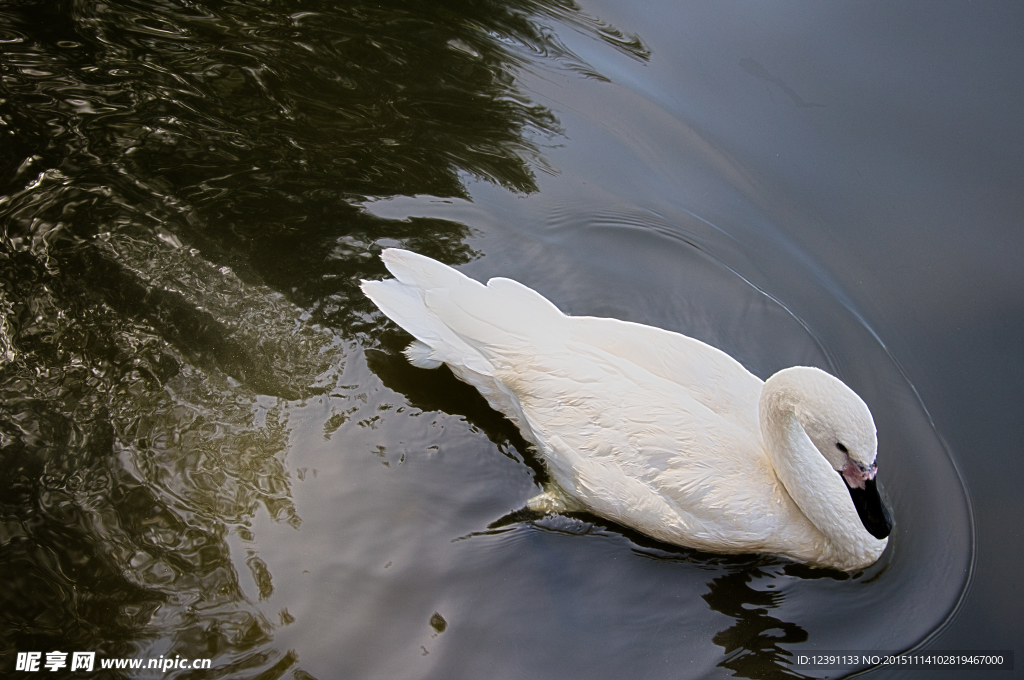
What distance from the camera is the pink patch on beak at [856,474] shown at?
3.06 m

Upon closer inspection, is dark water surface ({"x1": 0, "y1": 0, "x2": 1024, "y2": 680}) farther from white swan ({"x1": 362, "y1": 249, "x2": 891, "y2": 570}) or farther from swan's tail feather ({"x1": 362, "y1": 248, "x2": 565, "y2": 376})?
swan's tail feather ({"x1": 362, "y1": 248, "x2": 565, "y2": 376})

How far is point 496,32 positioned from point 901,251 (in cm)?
318

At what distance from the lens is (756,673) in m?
3.20

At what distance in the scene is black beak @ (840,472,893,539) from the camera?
3107mm

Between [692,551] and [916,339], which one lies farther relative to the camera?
[916,339]

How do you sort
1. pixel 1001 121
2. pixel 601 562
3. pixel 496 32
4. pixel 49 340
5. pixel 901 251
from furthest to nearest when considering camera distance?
pixel 496 32 → pixel 1001 121 → pixel 901 251 → pixel 49 340 → pixel 601 562

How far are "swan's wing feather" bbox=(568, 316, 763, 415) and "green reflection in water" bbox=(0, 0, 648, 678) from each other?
129 centimetres

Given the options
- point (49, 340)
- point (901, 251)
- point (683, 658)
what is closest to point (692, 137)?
point (901, 251)

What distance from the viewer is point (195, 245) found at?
14.4ft

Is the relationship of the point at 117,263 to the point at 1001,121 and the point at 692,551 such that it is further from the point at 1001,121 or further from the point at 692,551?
the point at 1001,121

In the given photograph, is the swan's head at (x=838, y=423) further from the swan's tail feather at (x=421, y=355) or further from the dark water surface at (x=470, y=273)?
the swan's tail feather at (x=421, y=355)

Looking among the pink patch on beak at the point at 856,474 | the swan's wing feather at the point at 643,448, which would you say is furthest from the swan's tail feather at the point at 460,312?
the pink patch on beak at the point at 856,474

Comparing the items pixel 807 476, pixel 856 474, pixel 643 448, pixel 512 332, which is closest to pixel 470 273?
pixel 512 332

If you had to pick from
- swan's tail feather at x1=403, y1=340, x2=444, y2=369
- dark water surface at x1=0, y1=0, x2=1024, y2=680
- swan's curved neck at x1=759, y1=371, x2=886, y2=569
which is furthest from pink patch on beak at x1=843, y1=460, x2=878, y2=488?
swan's tail feather at x1=403, y1=340, x2=444, y2=369
